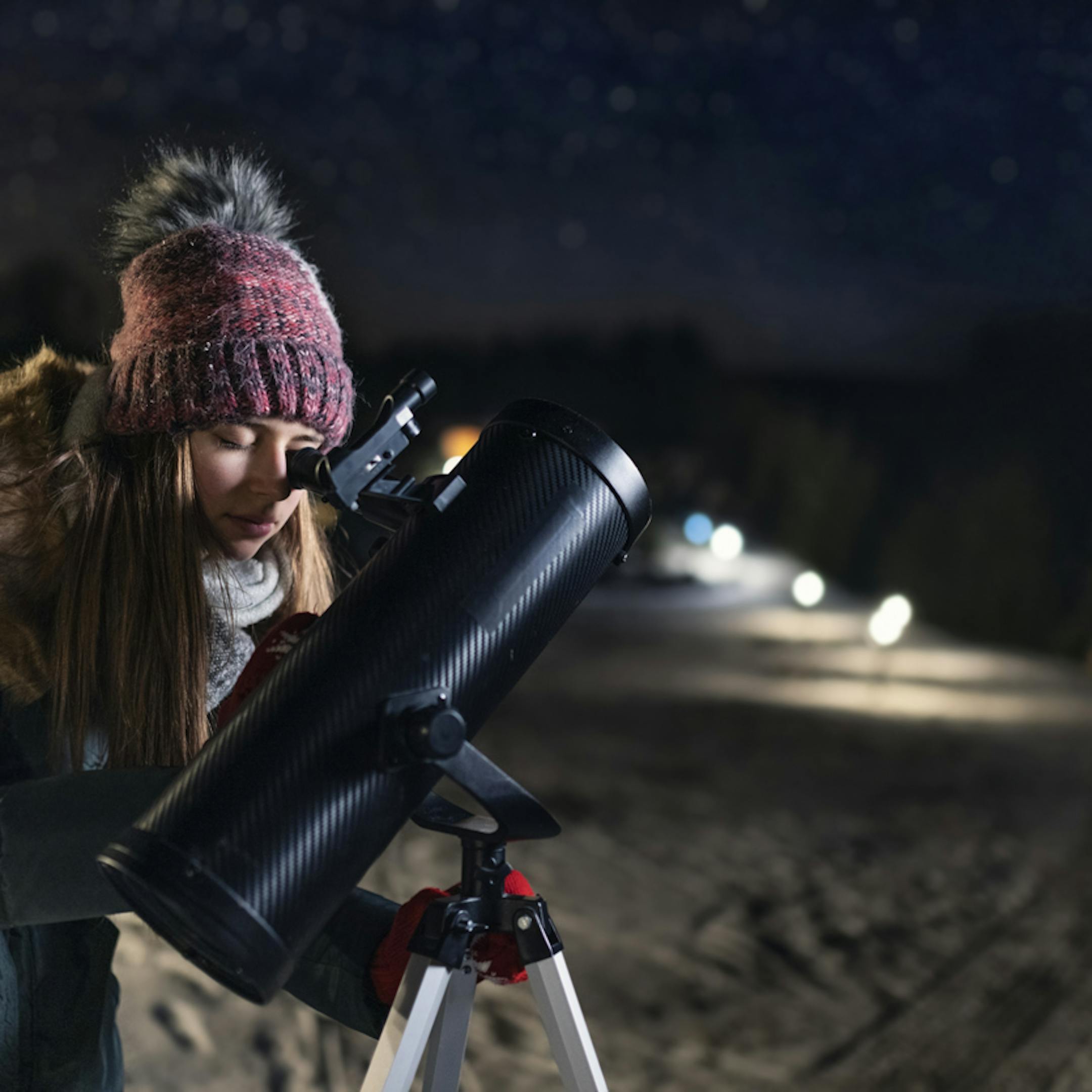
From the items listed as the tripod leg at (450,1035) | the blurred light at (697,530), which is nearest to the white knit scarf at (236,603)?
the tripod leg at (450,1035)

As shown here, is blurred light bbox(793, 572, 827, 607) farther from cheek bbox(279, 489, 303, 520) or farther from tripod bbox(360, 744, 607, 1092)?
tripod bbox(360, 744, 607, 1092)

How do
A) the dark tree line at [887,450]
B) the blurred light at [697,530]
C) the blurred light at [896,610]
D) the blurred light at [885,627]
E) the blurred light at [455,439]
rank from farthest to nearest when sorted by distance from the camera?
the blurred light at [697,530] → the dark tree line at [887,450] → the blurred light at [455,439] → the blurred light at [885,627] → the blurred light at [896,610]

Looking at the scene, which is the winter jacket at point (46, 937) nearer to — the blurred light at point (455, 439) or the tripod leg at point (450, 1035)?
the tripod leg at point (450, 1035)

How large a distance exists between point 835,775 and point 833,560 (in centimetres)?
816

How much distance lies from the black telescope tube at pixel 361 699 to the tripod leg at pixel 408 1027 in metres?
0.13

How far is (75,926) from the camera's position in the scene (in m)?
1.42

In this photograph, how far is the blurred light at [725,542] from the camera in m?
13.6

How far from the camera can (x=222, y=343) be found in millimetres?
1349

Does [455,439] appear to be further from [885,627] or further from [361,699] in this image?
[361,699]

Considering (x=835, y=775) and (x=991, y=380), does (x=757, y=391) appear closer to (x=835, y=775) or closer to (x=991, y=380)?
(x=991, y=380)

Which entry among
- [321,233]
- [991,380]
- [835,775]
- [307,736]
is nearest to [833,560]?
[991,380]

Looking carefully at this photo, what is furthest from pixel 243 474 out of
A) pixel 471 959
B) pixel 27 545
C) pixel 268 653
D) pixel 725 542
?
pixel 725 542

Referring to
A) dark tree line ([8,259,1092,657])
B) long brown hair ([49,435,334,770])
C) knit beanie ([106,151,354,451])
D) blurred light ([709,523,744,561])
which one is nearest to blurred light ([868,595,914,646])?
dark tree line ([8,259,1092,657])

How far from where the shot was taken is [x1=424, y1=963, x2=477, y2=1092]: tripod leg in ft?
3.57
